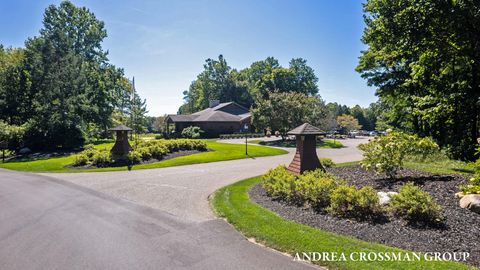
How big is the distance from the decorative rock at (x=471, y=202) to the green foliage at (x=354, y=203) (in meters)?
1.98

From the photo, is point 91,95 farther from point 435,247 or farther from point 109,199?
point 435,247

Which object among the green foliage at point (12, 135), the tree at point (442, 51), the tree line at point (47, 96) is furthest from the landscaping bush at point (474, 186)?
the green foliage at point (12, 135)

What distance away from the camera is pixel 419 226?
5883mm

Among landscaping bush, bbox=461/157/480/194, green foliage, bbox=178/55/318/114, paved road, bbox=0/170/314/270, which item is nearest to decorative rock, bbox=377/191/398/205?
landscaping bush, bbox=461/157/480/194

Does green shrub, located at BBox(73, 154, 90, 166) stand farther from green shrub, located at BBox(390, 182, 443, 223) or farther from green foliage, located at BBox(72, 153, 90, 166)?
green shrub, located at BBox(390, 182, 443, 223)

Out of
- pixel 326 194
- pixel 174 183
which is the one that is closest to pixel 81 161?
pixel 174 183

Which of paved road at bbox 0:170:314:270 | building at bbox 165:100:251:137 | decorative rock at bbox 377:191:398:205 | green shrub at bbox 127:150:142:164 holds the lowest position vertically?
paved road at bbox 0:170:314:270

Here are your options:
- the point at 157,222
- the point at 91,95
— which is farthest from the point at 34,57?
the point at 157,222

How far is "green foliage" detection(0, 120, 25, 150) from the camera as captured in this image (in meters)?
26.8

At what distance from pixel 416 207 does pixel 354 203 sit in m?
1.29

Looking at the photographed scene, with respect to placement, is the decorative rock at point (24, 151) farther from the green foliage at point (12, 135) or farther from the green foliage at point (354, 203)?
the green foliage at point (354, 203)

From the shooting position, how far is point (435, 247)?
5.02m

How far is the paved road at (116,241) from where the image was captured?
4.92 meters

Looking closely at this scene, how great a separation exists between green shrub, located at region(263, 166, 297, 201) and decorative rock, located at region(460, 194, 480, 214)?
13.7 ft
